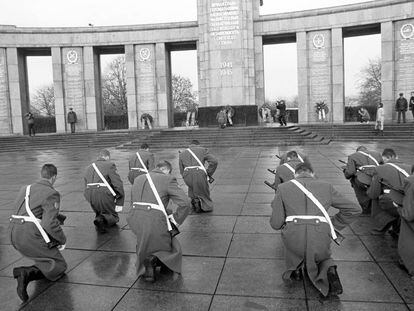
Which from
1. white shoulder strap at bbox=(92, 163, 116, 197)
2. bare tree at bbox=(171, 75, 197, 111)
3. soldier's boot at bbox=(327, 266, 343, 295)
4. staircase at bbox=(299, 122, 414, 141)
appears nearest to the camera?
soldier's boot at bbox=(327, 266, 343, 295)

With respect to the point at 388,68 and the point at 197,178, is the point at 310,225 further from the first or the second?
the point at 388,68

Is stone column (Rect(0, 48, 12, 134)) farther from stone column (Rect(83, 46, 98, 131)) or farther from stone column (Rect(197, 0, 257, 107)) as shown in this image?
stone column (Rect(197, 0, 257, 107))

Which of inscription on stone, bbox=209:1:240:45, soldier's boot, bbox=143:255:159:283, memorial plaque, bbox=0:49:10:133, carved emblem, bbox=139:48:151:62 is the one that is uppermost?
inscription on stone, bbox=209:1:240:45

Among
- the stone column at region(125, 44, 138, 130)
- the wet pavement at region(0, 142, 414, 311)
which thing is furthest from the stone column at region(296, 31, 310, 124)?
the wet pavement at region(0, 142, 414, 311)

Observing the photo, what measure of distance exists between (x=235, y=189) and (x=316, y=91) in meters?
21.8

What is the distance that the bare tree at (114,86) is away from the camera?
6362cm

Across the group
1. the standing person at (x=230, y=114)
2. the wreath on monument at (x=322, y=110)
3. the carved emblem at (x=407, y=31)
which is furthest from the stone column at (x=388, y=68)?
the standing person at (x=230, y=114)

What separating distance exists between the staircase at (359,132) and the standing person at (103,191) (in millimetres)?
17834

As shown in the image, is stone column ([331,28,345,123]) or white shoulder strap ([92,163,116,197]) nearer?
white shoulder strap ([92,163,116,197])

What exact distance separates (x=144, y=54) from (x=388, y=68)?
723 inches

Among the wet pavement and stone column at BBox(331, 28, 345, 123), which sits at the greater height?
stone column at BBox(331, 28, 345, 123)

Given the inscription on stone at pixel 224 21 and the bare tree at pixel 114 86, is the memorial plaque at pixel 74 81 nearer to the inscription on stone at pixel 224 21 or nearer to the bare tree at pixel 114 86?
the inscription on stone at pixel 224 21

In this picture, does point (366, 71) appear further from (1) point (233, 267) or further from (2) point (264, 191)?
(1) point (233, 267)

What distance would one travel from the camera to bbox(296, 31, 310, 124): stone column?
29.5 metres
